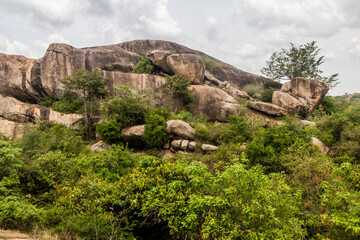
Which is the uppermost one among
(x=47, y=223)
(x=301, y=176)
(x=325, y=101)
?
(x=325, y=101)

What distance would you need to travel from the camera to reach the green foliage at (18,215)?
4609mm

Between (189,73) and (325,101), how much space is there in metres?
19.5

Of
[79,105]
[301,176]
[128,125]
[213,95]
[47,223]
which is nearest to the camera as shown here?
[47,223]

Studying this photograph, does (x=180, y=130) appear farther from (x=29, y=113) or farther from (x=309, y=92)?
(x=309, y=92)

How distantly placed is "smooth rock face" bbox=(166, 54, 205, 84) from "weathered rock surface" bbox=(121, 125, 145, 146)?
1123 centimetres

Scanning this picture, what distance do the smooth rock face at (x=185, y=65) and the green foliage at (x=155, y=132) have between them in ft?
34.3

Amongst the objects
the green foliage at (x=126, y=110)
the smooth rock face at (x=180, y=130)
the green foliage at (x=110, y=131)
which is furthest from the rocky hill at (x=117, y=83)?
the smooth rock face at (x=180, y=130)

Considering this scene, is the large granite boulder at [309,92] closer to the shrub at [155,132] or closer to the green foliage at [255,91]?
the green foliage at [255,91]

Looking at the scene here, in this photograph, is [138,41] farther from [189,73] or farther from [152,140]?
[152,140]

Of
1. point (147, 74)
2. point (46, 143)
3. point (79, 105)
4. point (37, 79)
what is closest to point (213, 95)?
point (147, 74)

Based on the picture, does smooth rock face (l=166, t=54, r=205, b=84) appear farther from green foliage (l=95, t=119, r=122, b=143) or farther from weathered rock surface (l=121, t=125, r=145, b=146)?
green foliage (l=95, t=119, r=122, b=143)

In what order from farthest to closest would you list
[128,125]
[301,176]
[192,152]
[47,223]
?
[128,125]
[192,152]
[301,176]
[47,223]

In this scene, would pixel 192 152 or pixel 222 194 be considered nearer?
pixel 222 194

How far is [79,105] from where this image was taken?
20.4m
